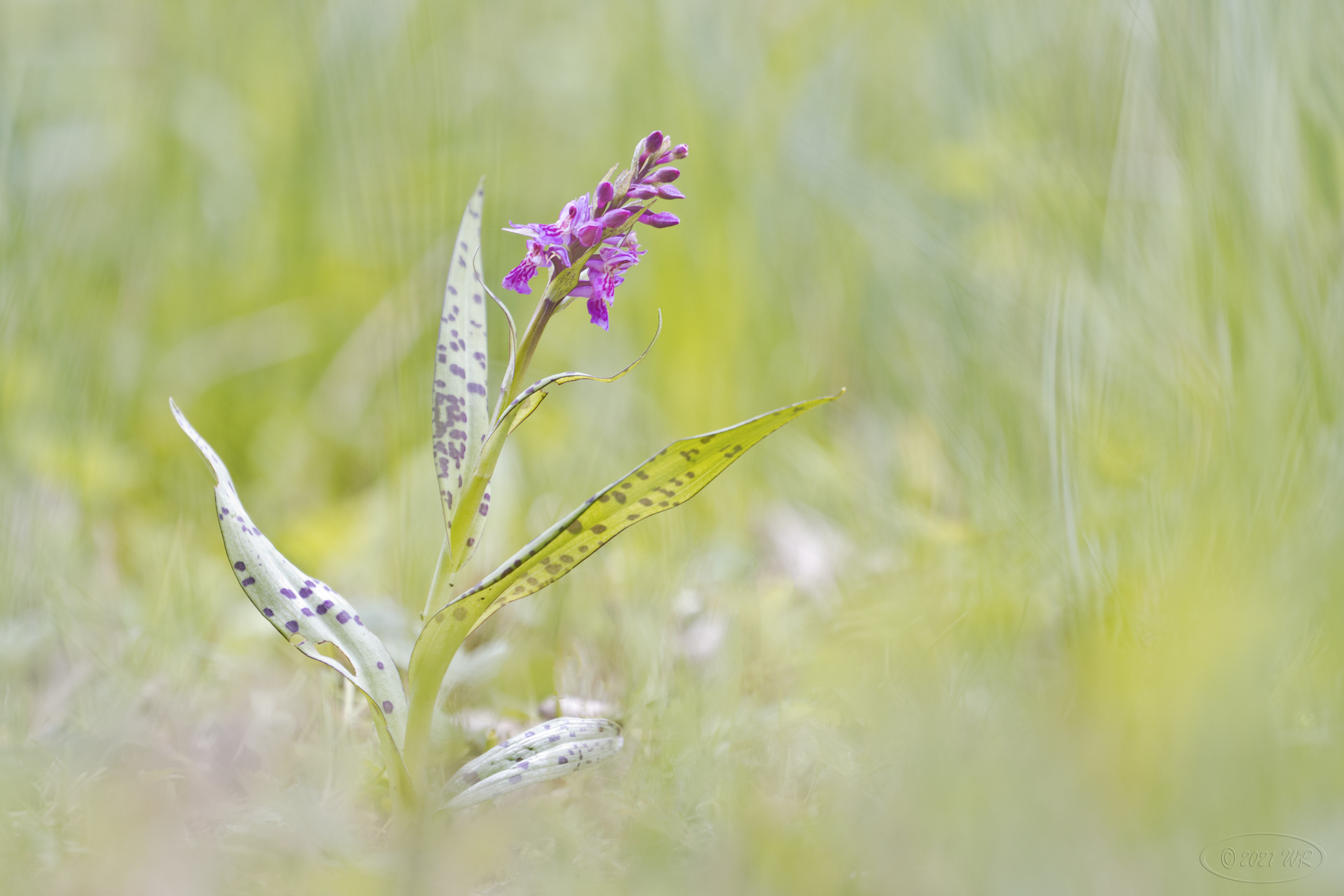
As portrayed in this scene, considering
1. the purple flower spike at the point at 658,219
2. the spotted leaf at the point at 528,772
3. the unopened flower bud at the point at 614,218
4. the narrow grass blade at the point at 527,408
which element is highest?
the unopened flower bud at the point at 614,218

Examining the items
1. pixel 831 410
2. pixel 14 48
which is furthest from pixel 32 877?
pixel 14 48

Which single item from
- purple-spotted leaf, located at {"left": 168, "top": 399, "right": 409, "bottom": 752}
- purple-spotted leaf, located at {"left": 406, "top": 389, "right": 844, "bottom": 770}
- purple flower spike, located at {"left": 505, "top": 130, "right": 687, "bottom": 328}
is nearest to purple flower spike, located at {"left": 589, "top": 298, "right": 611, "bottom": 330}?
purple flower spike, located at {"left": 505, "top": 130, "right": 687, "bottom": 328}

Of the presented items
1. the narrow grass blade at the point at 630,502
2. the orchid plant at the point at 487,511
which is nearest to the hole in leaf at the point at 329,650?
the orchid plant at the point at 487,511

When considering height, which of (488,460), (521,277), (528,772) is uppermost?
(521,277)

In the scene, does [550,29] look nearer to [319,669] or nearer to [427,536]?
[427,536]

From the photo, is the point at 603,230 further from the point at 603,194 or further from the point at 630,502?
the point at 630,502

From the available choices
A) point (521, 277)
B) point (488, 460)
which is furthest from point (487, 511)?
point (521, 277)

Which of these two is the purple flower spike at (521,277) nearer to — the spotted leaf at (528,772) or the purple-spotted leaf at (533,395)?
the purple-spotted leaf at (533,395)
